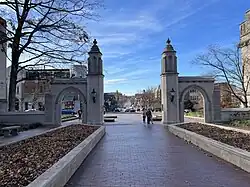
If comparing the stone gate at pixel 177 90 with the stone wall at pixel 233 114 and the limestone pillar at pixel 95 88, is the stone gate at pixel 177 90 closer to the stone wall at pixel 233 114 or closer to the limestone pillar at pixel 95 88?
the stone wall at pixel 233 114

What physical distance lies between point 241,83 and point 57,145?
3029 centimetres

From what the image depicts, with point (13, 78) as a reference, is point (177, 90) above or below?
A: below

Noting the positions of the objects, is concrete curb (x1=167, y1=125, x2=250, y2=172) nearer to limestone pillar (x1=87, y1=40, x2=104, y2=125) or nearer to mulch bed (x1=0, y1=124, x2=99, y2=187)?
mulch bed (x1=0, y1=124, x2=99, y2=187)

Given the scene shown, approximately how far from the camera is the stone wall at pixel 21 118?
28.7 meters

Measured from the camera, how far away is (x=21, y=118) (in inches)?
1141

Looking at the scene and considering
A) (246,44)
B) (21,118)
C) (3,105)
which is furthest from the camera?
(246,44)

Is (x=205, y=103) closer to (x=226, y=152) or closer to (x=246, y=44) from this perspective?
(x=246, y=44)

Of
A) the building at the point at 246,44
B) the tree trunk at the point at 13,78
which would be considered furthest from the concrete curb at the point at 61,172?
the building at the point at 246,44

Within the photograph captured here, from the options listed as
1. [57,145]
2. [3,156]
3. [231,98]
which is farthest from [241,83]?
[3,156]

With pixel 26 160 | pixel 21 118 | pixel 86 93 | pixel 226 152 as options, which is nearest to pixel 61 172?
pixel 26 160

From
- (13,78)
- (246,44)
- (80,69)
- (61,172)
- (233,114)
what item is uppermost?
(246,44)

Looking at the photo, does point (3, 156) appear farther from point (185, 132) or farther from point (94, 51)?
point (94, 51)

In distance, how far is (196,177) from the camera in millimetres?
7500

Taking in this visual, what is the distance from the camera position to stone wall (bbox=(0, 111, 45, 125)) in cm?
2872
